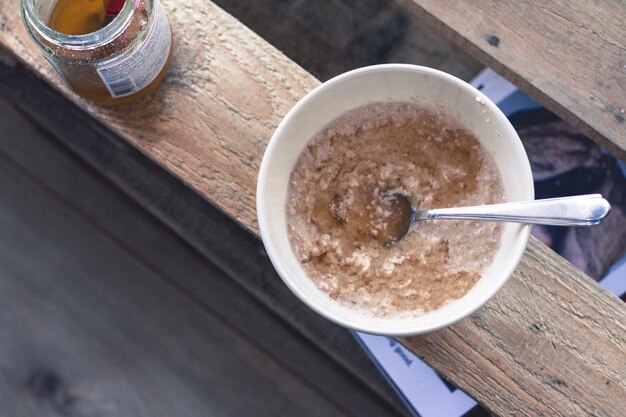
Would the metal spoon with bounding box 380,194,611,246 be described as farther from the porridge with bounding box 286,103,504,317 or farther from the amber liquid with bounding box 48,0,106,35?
the amber liquid with bounding box 48,0,106,35

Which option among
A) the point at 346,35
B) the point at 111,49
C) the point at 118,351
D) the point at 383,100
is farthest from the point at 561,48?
the point at 118,351

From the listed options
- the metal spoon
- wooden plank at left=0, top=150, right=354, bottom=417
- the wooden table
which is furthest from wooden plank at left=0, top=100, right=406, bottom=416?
the metal spoon

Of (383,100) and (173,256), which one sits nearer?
(383,100)

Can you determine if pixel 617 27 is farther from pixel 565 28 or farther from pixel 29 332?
pixel 29 332

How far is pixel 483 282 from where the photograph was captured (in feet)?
2.10

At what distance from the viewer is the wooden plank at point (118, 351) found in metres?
0.92

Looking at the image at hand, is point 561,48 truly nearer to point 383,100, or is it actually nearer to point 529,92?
point 529,92

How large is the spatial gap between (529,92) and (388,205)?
0.18m

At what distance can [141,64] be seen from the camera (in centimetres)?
66

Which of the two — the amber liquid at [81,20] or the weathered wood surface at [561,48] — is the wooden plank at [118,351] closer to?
the amber liquid at [81,20]

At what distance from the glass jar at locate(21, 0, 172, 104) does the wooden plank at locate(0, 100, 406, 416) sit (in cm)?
26

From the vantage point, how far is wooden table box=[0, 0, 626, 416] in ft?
2.31

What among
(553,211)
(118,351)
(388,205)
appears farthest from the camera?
(118,351)

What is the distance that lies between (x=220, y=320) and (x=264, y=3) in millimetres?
402
